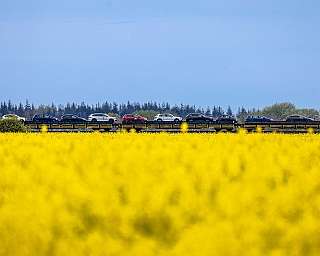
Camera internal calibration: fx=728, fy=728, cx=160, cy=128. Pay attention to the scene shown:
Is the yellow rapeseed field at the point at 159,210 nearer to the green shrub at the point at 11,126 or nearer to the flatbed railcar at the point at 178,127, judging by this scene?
the green shrub at the point at 11,126

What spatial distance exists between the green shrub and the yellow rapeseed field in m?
33.5

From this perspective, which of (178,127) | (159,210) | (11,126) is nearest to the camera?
(159,210)

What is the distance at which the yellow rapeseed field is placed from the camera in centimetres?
376

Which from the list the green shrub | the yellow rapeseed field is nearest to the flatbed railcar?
the green shrub

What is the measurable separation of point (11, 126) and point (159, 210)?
36160mm

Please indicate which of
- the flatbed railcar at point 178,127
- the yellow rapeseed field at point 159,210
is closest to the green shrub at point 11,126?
the flatbed railcar at point 178,127

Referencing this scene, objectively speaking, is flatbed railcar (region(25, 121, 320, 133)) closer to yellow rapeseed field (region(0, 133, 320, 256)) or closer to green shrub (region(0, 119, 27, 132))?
green shrub (region(0, 119, 27, 132))

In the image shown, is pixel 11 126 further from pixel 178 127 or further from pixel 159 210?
pixel 159 210

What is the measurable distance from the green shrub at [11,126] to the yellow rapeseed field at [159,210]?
33467 mm

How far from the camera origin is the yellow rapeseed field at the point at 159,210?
3758 millimetres

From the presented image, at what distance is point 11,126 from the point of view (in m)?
39.6

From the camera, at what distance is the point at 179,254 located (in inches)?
139

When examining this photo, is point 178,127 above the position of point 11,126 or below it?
below

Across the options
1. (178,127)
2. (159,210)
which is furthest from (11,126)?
(159,210)
